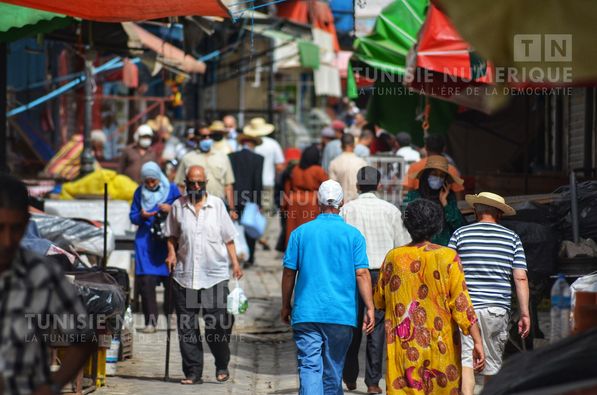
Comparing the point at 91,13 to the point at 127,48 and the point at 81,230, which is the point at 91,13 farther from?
the point at 127,48

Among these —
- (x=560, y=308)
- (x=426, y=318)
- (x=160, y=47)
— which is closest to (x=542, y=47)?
(x=426, y=318)

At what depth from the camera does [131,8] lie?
389 inches

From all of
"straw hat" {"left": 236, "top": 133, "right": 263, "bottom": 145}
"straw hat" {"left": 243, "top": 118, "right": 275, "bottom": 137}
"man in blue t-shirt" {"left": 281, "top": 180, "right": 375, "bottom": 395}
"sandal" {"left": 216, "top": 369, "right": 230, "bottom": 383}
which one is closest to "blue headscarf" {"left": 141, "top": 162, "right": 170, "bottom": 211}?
"sandal" {"left": 216, "top": 369, "right": 230, "bottom": 383}

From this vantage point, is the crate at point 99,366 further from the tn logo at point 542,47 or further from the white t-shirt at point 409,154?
the white t-shirt at point 409,154

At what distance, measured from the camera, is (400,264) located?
7.97 meters

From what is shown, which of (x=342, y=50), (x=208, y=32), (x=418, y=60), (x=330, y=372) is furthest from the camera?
(x=342, y=50)

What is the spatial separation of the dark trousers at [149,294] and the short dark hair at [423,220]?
5374 mm

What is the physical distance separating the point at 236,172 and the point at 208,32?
3.54m

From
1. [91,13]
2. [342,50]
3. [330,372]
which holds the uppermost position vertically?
[342,50]

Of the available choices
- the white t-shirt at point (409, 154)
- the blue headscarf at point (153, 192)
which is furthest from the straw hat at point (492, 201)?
the white t-shirt at point (409, 154)

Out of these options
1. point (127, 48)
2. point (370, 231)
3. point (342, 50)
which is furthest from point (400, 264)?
point (342, 50)

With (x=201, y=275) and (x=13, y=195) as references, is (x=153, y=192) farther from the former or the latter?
(x=13, y=195)

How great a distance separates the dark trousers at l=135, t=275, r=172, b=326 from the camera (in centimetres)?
1309

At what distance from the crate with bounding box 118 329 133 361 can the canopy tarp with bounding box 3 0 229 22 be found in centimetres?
305
